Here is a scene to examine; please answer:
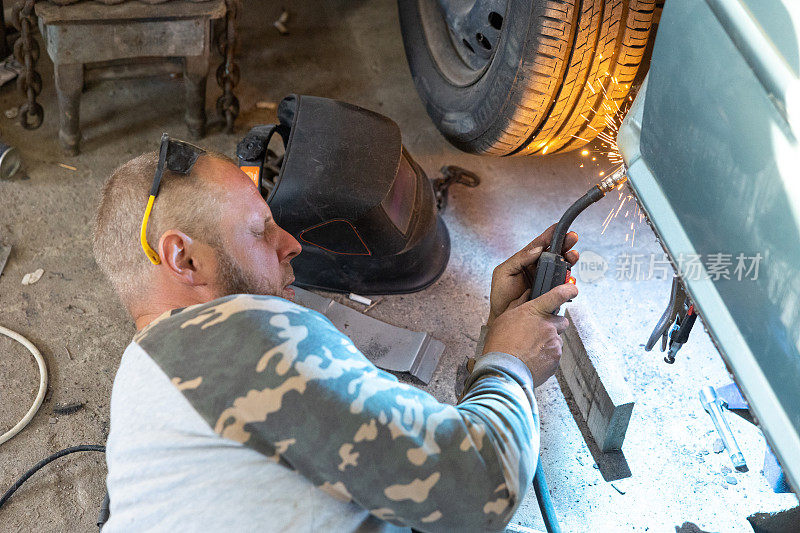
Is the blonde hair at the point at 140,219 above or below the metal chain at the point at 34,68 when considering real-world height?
above

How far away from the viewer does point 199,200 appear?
1516 mm

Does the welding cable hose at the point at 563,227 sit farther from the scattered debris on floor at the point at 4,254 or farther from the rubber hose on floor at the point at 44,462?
the scattered debris on floor at the point at 4,254

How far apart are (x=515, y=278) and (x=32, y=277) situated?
5.90 ft

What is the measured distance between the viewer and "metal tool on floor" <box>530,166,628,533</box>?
1.72 meters

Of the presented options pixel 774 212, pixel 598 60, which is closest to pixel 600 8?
pixel 598 60

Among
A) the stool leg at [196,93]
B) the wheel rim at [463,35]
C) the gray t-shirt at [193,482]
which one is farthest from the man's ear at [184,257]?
the stool leg at [196,93]

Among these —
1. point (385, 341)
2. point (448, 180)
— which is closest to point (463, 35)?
point (448, 180)

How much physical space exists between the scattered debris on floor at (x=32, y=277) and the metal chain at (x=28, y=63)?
0.84m

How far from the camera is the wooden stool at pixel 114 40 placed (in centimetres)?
282

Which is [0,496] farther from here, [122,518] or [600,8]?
[600,8]

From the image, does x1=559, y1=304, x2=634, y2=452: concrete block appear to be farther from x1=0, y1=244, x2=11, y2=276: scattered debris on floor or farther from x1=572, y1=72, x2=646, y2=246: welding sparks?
x1=0, y1=244, x2=11, y2=276: scattered debris on floor

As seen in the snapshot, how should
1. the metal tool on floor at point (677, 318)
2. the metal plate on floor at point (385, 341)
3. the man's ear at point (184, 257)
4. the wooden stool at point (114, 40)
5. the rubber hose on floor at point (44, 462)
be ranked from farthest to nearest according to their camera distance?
1. the wooden stool at point (114, 40)
2. the metal plate on floor at point (385, 341)
3. the rubber hose on floor at point (44, 462)
4. the metal tool on floor at point (677, 318)
5. the man's ear at point (184, 257)

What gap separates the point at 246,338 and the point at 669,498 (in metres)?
1.49

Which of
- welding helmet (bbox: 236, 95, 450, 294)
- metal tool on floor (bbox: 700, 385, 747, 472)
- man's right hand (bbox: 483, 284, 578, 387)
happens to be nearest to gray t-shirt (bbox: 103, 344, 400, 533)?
man's right hand (bbox: 483, 284, 578, 387)
